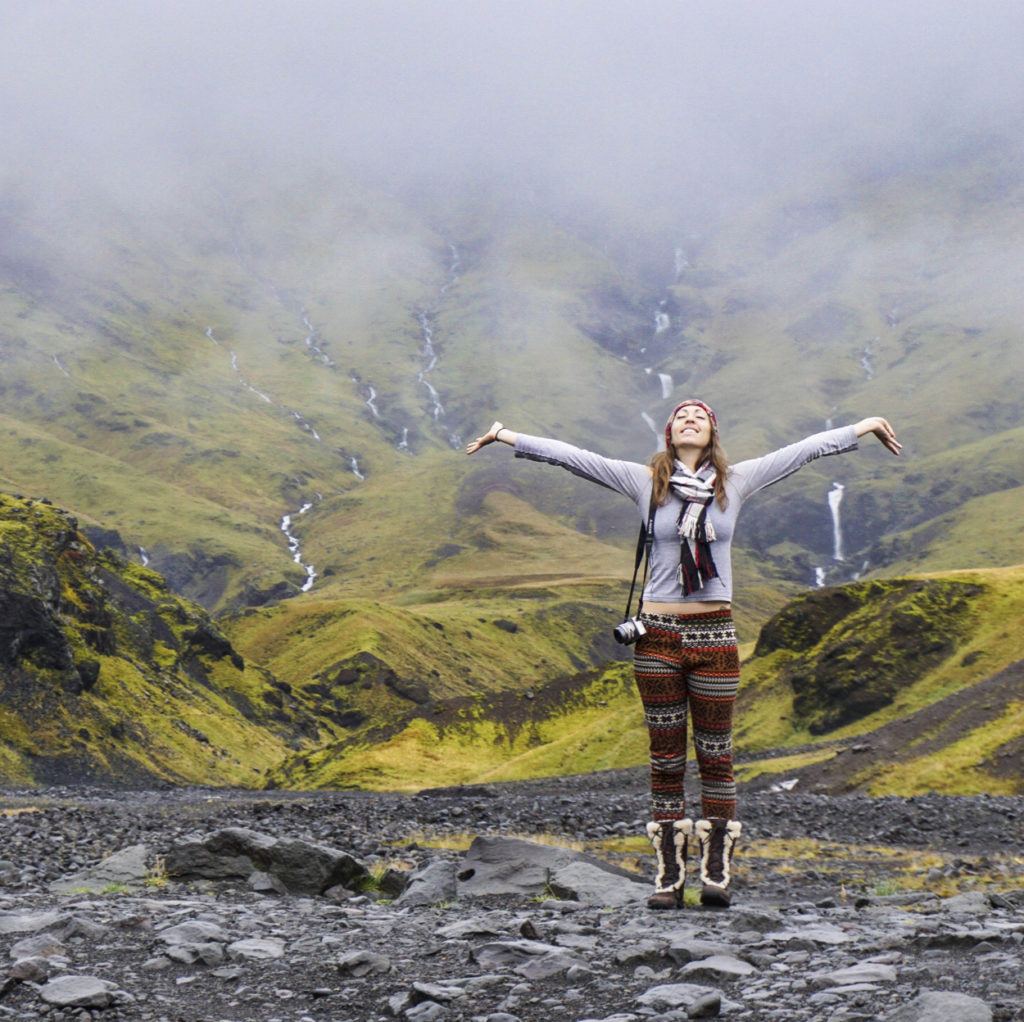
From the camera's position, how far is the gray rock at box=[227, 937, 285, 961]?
8.70m

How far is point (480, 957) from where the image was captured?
817 cm

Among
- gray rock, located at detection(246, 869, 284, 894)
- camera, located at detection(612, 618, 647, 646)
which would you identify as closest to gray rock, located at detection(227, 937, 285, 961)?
camera, located at detection(612, 618, 647, 646)

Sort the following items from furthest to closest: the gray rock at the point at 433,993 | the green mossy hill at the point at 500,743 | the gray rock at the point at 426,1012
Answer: the green mossy hill at the point at 500,743 < the gray rock at the point at 433,993 < the gray rock at the point at 426,1012

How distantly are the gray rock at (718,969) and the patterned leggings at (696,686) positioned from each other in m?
2.72

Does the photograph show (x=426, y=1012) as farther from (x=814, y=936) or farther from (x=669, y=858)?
(x=669, y=858)

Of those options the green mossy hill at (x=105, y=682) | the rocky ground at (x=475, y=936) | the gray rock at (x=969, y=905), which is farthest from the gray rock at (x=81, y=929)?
the green mossy hill at (x=105, y=682)

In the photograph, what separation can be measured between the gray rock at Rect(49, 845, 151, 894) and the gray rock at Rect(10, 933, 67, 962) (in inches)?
171

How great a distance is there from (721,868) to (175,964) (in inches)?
186

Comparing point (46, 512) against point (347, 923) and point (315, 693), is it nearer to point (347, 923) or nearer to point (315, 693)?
point (315, 693)

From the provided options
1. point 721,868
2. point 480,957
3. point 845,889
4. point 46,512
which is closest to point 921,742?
point 845,889

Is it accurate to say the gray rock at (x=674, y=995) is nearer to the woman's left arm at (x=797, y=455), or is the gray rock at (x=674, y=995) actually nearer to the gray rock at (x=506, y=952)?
the gray rock at (x=506, y=952)

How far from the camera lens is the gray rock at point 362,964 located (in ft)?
26.2

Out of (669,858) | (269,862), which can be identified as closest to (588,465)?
(669,858)

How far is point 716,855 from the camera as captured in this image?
10.4m
